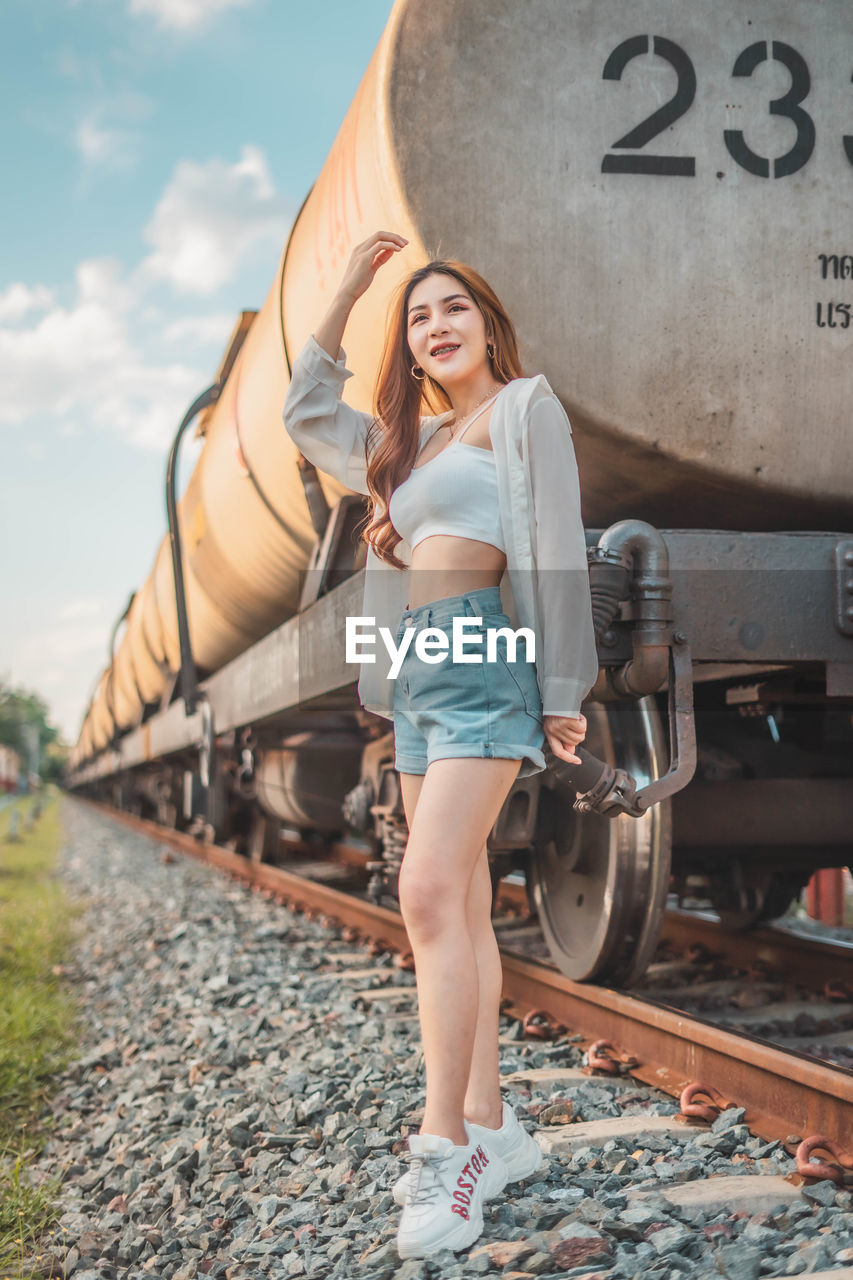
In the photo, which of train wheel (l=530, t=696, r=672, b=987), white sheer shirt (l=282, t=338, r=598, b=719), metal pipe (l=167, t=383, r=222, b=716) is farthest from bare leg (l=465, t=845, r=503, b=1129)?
metal pipe (l=167, t=383, r=222, b=716)

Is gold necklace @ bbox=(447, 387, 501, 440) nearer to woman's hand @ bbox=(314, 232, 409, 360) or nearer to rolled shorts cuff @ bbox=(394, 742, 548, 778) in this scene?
woman's hand @ bbox=(314, 232, 409, 360)

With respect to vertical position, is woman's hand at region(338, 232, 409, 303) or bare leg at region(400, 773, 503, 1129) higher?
woman's hand at region(338, 232, 409, 303)

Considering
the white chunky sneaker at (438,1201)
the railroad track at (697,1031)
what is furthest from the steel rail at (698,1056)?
the white chunky sneaker at (438,1201)

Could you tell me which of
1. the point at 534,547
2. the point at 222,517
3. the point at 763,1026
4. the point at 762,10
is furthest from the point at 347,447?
the point at 222,517

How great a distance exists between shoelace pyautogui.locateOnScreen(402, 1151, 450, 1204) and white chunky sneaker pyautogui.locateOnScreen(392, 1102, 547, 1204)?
17 centimetres

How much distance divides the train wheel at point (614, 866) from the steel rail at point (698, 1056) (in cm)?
11

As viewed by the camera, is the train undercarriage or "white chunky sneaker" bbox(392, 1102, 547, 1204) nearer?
Answer: "white chunky sneaker" bbox(392, 1102, 547, 1204)

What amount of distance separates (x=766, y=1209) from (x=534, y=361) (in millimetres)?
1856

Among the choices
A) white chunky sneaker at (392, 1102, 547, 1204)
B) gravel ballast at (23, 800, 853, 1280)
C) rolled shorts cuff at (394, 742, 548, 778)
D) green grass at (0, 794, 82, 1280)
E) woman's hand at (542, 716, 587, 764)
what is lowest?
green grass at (0, 794, 82, 1280)

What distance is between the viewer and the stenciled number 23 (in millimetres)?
2635

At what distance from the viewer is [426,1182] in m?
1.95

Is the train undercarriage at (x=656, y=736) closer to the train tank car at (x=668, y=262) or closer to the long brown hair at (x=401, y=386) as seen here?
the train tank car at (x=668, y=262)

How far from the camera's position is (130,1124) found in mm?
3109

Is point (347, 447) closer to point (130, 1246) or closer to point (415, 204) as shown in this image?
point (415, 204)
